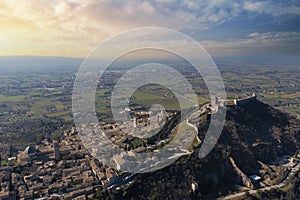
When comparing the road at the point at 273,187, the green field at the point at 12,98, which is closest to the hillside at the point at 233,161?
the road at the point at 273,187

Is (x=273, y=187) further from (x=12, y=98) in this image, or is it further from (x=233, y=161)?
(x=12, y=98)

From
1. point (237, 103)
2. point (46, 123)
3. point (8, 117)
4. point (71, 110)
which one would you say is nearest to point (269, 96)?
point (237, 103)

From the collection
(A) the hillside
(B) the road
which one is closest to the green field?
(A) the hillside

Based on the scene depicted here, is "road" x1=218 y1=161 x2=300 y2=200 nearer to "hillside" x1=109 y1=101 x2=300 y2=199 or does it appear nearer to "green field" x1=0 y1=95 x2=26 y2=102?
"hillside" x1=109 y1=101 x2=300 y2=199

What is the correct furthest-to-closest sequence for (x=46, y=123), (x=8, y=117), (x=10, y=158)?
(x=8, y=117), (x=46, y=123), (x=10, y=158)

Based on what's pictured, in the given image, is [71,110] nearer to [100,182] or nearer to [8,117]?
[8,117]

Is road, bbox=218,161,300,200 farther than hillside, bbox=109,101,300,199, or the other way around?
road, bbox=218,161,300,200

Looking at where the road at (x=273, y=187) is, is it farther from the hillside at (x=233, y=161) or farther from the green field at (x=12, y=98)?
the green field at (x=12, y=98)

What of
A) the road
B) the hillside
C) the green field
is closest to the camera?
the hillside
